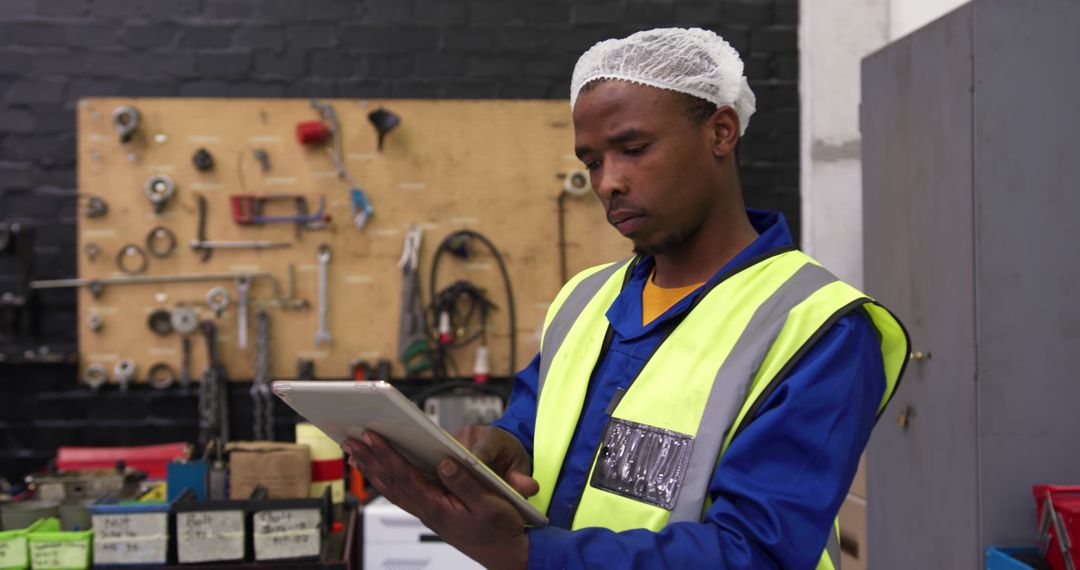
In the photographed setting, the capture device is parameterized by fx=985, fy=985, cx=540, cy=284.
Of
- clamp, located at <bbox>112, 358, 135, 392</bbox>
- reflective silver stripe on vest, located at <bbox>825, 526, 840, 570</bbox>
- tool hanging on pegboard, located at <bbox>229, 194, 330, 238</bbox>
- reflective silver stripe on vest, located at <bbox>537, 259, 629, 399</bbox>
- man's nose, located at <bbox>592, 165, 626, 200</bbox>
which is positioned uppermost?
tool hanging on pegboard, located at <bbox>229, 194, 330, 238</bbox>

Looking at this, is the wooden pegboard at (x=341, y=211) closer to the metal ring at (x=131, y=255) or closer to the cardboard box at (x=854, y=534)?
the metal ring at (x=131, y=255)

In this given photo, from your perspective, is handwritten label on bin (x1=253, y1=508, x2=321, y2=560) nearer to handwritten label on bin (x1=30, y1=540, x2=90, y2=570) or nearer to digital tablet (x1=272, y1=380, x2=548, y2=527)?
handwritten label on bin (x1=30, y1=540, x2=90, y2=570)

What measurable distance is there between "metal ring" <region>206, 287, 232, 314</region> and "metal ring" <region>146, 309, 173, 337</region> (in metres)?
0.15

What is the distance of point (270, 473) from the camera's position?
2611 millimetres

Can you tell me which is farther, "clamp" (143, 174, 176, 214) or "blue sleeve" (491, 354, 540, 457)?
"clamp" (143, 174, 176, 214)

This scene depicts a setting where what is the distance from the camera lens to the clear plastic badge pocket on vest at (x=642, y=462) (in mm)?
1203

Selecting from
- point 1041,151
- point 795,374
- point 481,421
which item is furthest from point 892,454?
point 795,374

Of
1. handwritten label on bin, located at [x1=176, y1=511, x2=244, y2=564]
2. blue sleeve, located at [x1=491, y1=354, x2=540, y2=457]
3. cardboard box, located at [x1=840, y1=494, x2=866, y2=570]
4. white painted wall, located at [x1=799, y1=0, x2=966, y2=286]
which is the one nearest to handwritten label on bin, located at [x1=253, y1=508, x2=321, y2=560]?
handwritten label on bin, located at [x1=176, y1=511, x2=244, y2=564]

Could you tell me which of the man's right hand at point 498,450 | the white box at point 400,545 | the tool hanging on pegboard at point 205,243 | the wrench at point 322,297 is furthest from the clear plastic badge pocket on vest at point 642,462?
the tool hanging on pegboard at point 205,243

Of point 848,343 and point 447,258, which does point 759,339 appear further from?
point 447,258

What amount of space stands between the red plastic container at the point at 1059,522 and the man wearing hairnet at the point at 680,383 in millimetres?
1112

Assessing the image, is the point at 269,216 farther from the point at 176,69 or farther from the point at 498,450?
the point at 498,450

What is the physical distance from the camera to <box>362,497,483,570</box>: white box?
2.88m

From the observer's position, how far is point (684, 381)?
4.08ft
